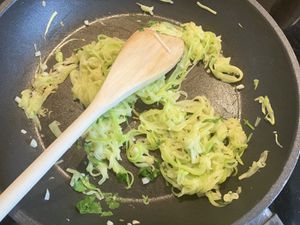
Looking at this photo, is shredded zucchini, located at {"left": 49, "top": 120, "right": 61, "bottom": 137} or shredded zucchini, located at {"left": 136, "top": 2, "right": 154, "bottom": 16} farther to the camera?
shredded zucchini, located at {"left": 136, "top": 2, "right": 154, "bottom": 16}

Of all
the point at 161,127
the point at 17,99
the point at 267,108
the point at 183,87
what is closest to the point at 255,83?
the point at 267,108

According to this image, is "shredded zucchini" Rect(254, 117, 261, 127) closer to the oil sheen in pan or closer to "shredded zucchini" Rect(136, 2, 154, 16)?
the oil sheen in pan

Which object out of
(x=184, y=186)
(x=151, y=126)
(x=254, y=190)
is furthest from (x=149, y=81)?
(x=254, y=190)

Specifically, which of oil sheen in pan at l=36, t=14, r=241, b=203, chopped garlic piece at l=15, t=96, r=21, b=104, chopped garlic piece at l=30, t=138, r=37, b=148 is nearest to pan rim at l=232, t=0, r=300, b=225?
oil sheen in pan at l=36, t=14, r=241, b=203

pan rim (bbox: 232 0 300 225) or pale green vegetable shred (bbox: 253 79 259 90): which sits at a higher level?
pale green vegetable shred (bbox: 253 79 259 90)

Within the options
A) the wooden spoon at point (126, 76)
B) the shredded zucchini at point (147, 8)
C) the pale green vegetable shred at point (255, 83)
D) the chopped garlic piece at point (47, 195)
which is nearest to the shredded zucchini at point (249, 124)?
the pale green vegetable shred at point (255, 83)

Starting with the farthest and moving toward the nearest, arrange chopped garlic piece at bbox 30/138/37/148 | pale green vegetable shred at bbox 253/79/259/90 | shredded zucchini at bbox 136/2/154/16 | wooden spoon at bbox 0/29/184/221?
shredded zucchini at bbox 136/2/154/16 < pale green vegetable shred at bbox 253/79/259/90 < chopped garlic piece at bbox 30/138/37/148 < wooden spoon at bbox 0/29/184/221

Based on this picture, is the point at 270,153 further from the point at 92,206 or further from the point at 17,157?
the point at 17,157

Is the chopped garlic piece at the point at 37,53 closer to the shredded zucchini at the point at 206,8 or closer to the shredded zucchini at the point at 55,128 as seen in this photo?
the shredded zucchini at the point at 55,128
